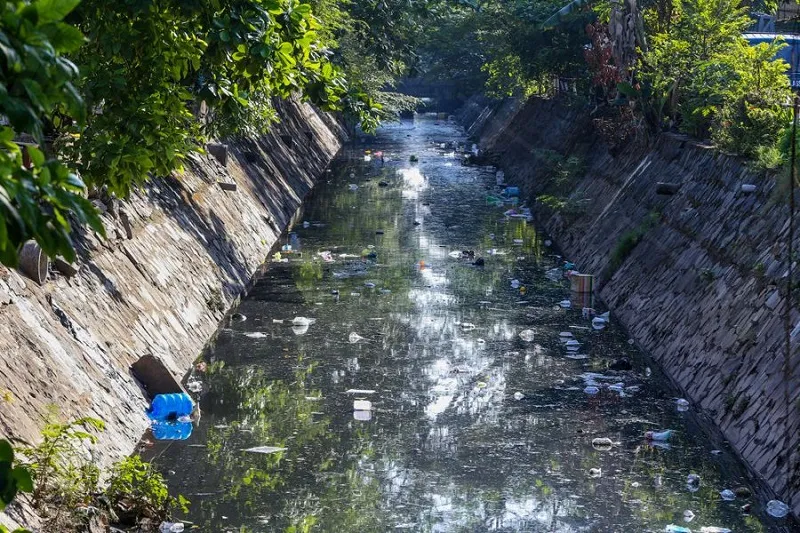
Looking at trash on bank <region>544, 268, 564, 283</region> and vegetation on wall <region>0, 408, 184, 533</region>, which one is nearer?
vegetation on wall <region>0, 408, 184, 533</region>

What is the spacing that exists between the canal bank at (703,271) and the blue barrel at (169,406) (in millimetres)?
5351

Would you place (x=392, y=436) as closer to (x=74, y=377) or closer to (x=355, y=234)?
(x=74, y=377)

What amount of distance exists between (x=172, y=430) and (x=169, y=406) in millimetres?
297

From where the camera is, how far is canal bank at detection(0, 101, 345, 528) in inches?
397

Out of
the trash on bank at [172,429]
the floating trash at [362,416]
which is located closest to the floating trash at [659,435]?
the floating trash at [362,416]

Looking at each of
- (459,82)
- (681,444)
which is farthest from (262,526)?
(459,82)

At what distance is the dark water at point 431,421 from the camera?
1026 centimetres

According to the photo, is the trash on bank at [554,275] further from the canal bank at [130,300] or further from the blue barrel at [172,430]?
the blue barrel at [172,430]

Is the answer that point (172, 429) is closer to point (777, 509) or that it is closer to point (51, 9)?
point (777, 509)

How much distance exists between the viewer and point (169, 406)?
12266 mm

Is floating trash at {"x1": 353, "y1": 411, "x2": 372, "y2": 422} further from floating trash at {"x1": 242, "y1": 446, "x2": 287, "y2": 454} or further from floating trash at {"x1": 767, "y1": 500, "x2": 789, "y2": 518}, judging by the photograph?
floating trash at {"x1": 767, "y1": 500, "x2": 789, "y2": 518}

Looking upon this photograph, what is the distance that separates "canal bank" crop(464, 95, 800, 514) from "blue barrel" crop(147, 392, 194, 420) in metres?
5.35

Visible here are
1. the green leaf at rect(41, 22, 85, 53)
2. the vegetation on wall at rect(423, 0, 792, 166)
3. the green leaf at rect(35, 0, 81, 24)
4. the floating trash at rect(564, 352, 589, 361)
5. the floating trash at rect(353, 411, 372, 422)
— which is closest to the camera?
the green leaf at rect(35, 0, 81, 24)

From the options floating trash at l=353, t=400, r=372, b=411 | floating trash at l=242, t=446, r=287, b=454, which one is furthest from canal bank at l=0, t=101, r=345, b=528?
floating trash at l=353, t=400, r=372, b=411
